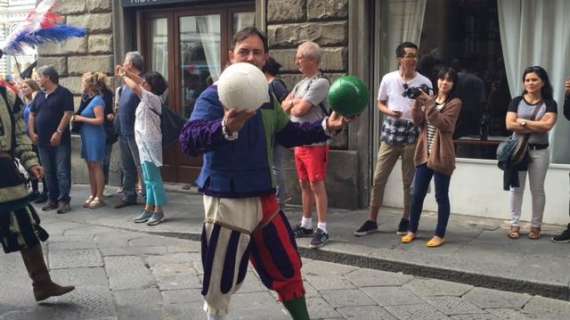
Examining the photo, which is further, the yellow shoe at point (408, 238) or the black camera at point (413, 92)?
the yellow shoe at point (408, 238)

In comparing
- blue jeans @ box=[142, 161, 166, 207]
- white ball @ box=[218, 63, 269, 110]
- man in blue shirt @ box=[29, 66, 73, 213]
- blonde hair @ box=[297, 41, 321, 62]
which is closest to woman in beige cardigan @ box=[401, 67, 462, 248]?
blonde hair @ box=[297, 41, 321, 62]

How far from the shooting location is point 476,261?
5.56 meters

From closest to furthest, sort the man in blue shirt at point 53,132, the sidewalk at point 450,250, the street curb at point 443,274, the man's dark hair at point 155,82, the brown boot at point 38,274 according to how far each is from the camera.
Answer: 1. the brown boot at point 38,274
2. the street curb at point 443,274
3. the sidewalk at point 450,250
4. the man's dark hair at point 155,82
5. the man in blue shirt at point 53,132

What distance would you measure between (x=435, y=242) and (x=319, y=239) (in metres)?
1.06

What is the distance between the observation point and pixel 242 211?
343 centimetres

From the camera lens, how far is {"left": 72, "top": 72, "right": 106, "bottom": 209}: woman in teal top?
812 cm

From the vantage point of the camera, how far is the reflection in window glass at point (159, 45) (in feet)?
31.6

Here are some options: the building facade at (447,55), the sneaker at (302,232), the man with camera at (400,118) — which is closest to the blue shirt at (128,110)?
the building facade at (447,55)

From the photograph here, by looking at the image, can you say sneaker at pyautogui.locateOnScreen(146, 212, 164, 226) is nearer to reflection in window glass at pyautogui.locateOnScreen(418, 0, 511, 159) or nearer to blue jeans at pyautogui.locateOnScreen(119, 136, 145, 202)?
blue jeans at pyautogui.locateOnScreen(119, 136, 145, 202)

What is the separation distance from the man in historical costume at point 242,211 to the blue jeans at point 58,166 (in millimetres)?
5161

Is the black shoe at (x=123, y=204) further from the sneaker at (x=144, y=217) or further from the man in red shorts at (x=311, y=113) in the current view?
the man in red shorts at (x=311, y=113)

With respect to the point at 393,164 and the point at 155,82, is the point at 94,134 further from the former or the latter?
the point at 393,164

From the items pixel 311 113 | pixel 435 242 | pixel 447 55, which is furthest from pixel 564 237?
pixel 311 113

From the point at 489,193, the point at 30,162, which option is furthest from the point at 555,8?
the point at 30,162
